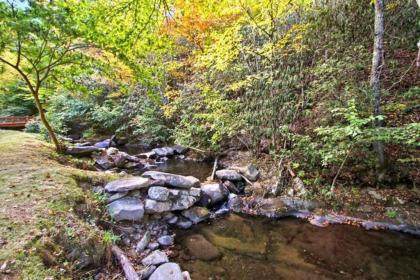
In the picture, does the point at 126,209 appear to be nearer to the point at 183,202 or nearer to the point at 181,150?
the point at 183,202

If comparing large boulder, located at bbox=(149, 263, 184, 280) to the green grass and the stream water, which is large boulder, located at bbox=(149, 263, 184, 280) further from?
the green grass

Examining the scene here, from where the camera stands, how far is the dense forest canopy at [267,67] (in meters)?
4.50

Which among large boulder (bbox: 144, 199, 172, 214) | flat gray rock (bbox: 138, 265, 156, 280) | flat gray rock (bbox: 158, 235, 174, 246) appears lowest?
flat gray rock (bbox: 158, 235, 174, 246)

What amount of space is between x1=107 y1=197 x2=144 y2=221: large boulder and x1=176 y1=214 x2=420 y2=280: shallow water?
→ 3.08 ft

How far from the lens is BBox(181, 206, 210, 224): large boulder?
5.90 meters

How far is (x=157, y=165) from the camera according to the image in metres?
10.5

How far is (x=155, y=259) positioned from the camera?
167 inches

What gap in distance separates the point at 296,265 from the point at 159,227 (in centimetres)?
273

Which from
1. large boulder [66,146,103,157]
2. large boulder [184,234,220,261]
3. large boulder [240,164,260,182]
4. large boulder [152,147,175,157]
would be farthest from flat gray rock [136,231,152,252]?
large boulder [152,147,175,157]

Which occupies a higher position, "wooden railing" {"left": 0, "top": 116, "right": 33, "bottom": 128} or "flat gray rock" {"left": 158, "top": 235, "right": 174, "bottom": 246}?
"wooden railing" {"left": 0, "top": 116, "right": 33, "bottom": 128}

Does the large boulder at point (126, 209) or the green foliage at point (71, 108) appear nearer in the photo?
the large boulder at point (126, 209)

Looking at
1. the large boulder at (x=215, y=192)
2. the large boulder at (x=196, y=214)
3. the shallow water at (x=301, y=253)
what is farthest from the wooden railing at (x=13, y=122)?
the shallow water at (x=301, y=253)

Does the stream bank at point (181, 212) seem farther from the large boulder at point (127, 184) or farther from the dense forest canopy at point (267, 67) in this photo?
the dense forest canopy at point (267, 67)

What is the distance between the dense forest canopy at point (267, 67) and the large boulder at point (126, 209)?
235 cm
